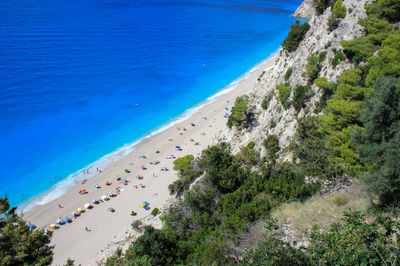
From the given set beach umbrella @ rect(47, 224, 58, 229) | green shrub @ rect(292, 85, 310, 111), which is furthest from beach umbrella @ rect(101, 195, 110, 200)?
green shrub @ rect(292, 85, 310, 111)

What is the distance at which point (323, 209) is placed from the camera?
11.9 metres

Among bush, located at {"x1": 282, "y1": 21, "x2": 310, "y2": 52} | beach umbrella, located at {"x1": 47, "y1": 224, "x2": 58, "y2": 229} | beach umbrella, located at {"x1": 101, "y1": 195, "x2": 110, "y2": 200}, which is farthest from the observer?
beach umbrella, located at {"x1": 101, "y1": 195, "x2": 110, "y2": 200}

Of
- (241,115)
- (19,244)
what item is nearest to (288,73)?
(241,115)

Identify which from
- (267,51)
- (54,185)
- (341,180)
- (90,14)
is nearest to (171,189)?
(54,185)

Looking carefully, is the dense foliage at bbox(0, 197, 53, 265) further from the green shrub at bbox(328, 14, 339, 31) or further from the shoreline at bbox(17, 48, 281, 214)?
the green shrub at bbox(328, 14, 339, 31)

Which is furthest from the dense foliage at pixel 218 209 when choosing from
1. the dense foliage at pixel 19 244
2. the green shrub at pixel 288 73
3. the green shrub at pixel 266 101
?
the green shrub at pixel 288 73

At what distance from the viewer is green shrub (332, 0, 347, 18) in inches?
783

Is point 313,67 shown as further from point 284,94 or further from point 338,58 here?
point 284,94

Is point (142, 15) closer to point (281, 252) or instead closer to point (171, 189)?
point (171, 189)

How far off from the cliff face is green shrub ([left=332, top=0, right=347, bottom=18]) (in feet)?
0.94

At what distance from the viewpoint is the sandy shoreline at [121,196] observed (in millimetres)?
23661

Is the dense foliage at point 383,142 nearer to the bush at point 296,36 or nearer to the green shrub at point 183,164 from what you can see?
the bush at point 296,36

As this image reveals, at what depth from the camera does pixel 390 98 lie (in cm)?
1157

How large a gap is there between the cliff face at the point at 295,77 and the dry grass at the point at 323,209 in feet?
18.4
